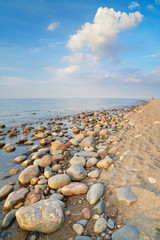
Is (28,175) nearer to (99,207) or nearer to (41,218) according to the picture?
(41,218)

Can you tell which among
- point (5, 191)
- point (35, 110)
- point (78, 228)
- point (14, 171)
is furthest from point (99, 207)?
point (35, 110)

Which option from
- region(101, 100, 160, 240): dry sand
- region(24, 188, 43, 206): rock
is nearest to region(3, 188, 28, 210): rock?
region(24, 188, 43, 206): rock

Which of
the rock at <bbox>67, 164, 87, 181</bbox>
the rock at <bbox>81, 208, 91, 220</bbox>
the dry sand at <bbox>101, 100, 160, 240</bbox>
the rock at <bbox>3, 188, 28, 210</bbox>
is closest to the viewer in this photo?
the dry sand at <bbox>101, 100, 160, 240</bbox>

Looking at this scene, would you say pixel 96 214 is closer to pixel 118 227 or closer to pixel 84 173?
pixel 118 227

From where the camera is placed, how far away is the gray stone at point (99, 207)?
7.26 feet

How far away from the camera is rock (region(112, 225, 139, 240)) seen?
5.52 feet

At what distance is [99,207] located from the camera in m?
2.27

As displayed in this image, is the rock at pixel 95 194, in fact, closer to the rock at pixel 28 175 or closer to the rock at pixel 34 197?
the rock at pixel 34 197

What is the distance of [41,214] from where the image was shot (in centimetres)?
203

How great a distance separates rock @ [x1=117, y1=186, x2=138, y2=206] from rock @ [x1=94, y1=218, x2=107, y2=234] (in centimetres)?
55

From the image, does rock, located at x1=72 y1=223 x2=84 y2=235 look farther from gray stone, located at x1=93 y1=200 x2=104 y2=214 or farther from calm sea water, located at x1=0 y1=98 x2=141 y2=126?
calm sea water, located at x1=0 y1=98 x2=141 y2=126

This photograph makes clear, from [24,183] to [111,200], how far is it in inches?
96.0

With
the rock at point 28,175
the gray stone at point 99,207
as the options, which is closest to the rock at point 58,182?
the rock at point 28,175

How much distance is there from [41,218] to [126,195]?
160cm
